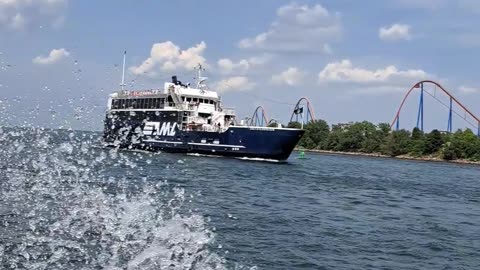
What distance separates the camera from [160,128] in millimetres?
70938

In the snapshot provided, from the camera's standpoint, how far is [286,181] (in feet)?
139

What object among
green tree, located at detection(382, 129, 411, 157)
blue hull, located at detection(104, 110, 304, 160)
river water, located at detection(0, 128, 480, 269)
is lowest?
river water, located at detection(0, 128, 480, 269)

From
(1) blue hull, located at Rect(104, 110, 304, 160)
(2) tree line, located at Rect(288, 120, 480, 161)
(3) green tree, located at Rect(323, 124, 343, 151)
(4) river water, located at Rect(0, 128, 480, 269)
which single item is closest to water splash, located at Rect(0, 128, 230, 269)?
(4) river water, located at Rect(0, 128, 480, 269)

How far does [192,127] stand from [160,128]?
556 cm

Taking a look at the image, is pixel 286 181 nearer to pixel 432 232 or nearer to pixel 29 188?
pixel 432 232

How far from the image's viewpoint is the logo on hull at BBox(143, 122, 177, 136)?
227 ft

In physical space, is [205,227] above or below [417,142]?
below

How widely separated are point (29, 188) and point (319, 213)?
1225cm

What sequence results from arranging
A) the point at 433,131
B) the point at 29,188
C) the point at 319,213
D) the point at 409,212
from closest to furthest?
the point at 29,188 → the point at 319,213 → the point at 409,212 → the point at 433,131

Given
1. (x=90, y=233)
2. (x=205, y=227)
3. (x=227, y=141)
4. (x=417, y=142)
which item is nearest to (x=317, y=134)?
(x=417, y=142)

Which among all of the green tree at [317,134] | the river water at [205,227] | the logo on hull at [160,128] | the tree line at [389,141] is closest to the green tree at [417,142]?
the tree line at [389,141]

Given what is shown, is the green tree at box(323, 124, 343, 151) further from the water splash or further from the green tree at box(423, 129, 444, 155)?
the water splash

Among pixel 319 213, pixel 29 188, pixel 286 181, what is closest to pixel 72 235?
pixel 29 188

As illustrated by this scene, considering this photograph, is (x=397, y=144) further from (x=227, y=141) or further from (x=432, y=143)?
(x=227, y=141)
